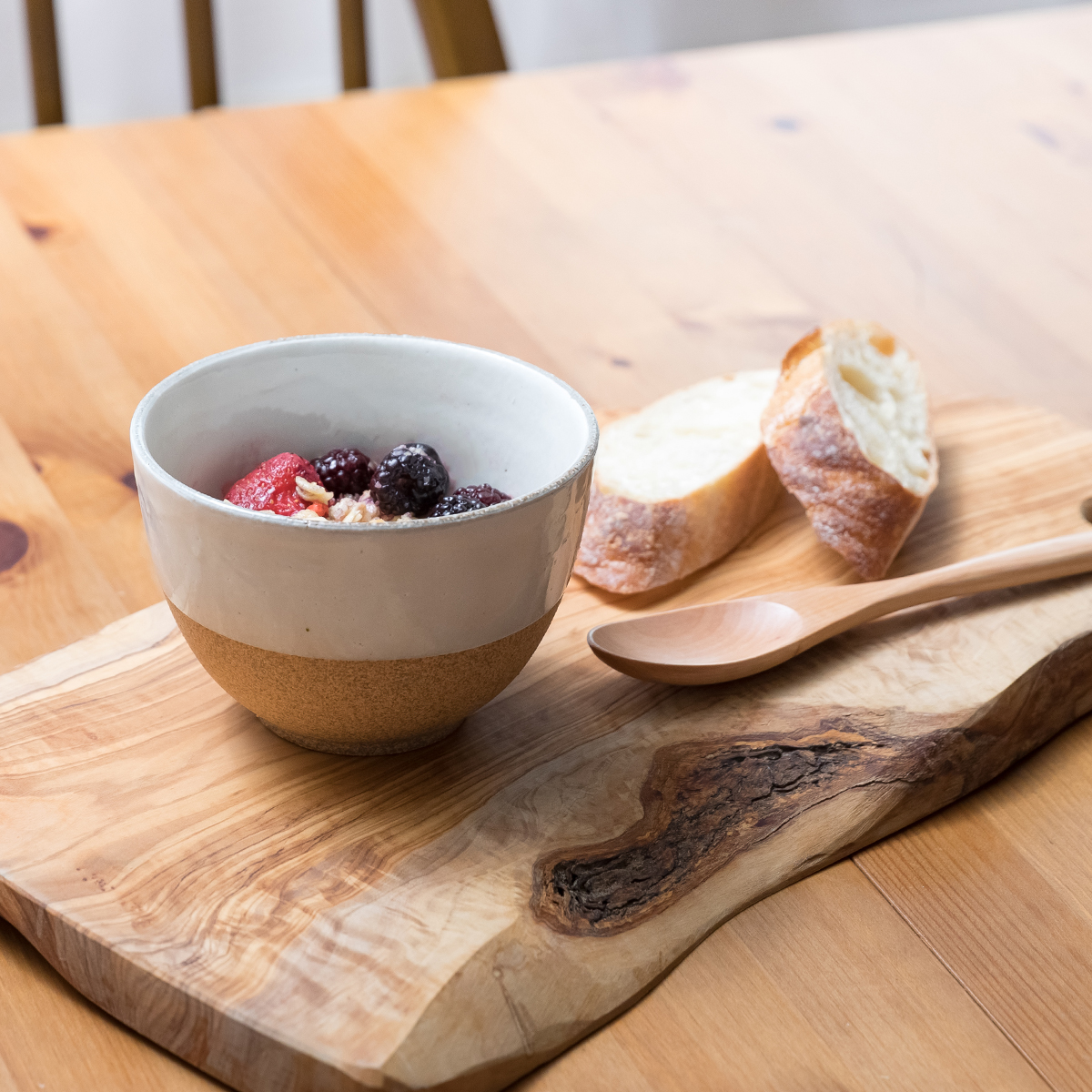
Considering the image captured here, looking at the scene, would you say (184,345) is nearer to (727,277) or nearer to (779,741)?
(727,277)

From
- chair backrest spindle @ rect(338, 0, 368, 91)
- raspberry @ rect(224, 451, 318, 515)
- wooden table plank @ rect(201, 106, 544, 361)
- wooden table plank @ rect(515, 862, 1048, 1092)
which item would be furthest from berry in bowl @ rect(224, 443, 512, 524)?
chair backrest spindle @ rect(338, 0, 368, 91)

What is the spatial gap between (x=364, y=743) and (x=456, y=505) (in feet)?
0.50

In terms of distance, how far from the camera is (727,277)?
1479 mm

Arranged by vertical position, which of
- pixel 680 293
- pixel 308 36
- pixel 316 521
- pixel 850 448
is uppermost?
pixel 316 521

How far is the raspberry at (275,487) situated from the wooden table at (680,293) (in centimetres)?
20

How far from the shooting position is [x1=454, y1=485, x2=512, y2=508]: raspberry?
0.76m

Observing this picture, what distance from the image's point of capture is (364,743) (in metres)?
0.76

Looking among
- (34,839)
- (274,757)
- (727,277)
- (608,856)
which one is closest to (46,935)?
(34,839)

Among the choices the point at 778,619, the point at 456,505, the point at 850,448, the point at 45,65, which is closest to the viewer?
the point at 456,505

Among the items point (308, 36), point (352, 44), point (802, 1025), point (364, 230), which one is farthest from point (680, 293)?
point (308, 36)

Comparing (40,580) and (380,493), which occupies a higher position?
(380,493)

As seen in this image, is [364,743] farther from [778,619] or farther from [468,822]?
[778,619]

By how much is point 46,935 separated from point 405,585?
256 millimetres

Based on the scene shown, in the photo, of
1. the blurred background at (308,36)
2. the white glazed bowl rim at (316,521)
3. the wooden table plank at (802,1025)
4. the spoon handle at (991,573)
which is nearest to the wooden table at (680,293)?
the wooden table plank at (802,1025)
